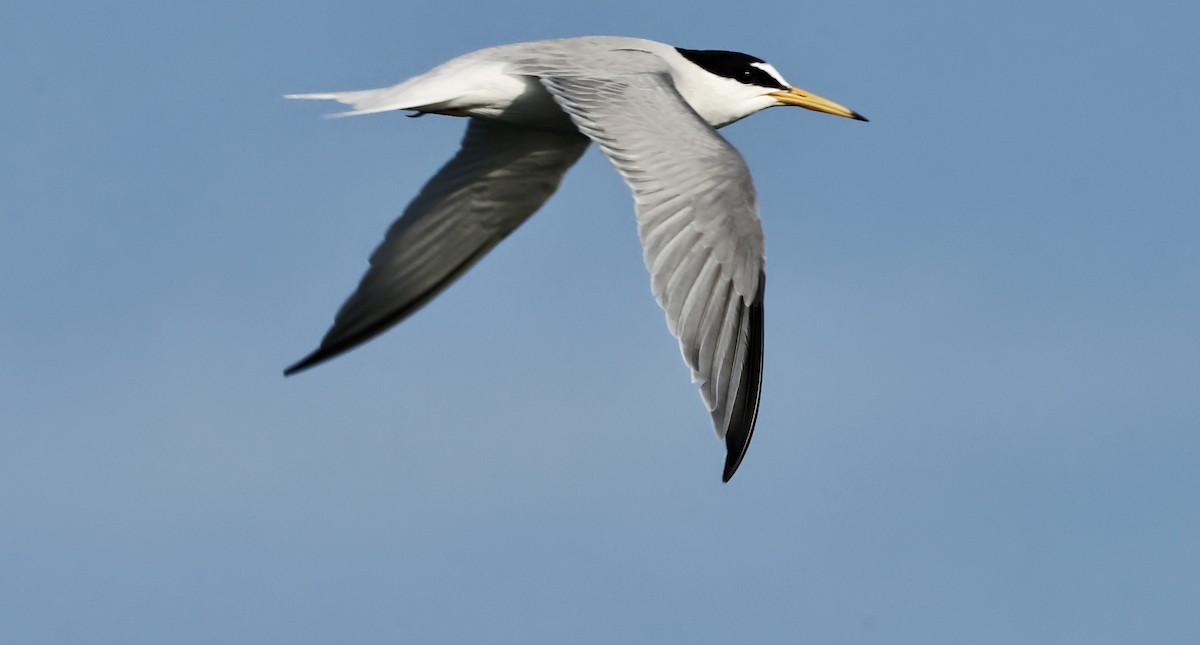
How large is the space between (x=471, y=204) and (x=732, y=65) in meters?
2.07

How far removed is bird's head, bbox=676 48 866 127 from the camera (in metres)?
12.6

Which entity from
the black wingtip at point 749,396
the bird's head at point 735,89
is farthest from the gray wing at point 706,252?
the bird's head at point 735,89

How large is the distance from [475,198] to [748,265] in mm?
3263

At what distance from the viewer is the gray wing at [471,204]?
40.4ft

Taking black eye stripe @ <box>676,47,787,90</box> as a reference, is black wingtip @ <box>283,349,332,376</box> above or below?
below

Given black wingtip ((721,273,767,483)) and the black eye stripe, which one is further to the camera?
the black eye stripe

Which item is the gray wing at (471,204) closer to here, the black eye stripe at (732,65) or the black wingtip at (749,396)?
the black eye stripe at (732,65)

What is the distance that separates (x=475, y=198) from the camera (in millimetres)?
12773

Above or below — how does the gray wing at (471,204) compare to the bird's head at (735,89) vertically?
below

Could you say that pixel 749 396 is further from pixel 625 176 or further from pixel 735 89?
pixel 735 89

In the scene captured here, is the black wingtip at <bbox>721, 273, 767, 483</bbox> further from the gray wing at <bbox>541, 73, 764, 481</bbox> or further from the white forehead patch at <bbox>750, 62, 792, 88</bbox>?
the white forehead patch at <bbox>750, 62, 792, 88</bbox>

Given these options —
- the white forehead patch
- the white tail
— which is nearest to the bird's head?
the white forehead patch

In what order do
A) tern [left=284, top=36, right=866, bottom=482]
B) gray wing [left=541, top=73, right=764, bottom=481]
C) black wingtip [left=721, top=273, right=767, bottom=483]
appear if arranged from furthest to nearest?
tern [left=284, top=36, right=866, bottom=482] < gray wing [left=541, top=73, right=764, bottom=481] < black wingtip [left=721, top=273, right=767, bottom=483]

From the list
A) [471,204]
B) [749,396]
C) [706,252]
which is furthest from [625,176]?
[471,204]
